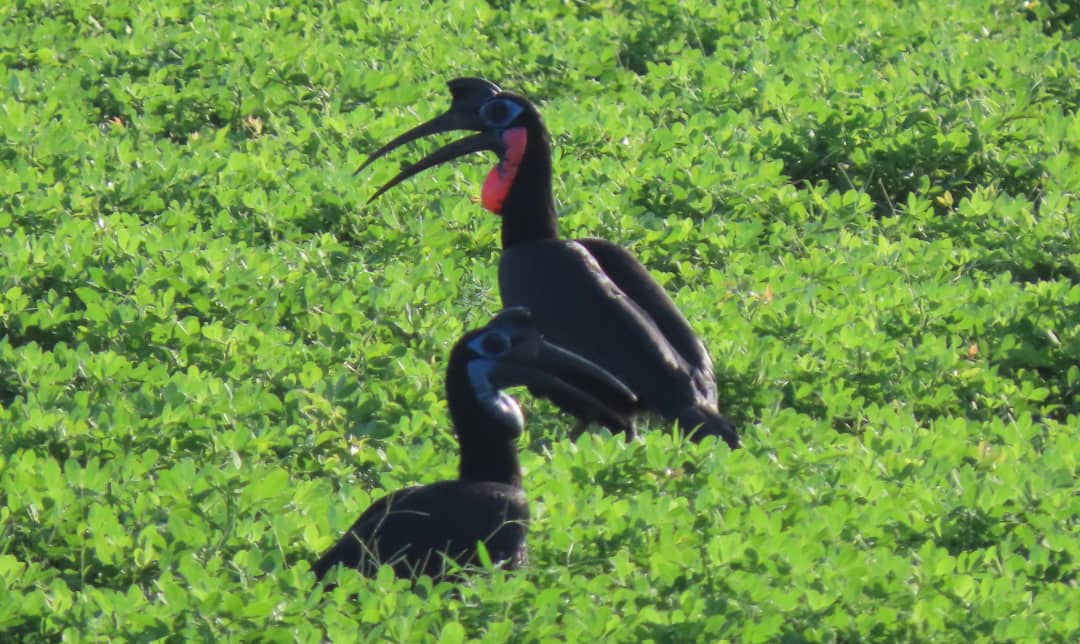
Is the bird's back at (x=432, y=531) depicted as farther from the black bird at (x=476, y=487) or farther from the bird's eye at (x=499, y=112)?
the bird's eye at (x=499, y=112)

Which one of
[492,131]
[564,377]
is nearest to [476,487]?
[564,377]

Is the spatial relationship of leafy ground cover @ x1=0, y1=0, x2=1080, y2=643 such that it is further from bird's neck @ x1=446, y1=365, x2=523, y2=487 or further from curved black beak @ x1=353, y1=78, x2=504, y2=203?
curved black beak @ x1=353, y1=78, x2=504, y2=203

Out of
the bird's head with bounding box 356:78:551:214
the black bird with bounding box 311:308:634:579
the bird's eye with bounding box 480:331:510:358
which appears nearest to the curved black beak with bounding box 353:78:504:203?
the bird's head with bounding box 356:78:551:214

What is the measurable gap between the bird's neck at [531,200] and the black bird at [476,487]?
3.37 feet

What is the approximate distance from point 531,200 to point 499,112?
1.35 feet

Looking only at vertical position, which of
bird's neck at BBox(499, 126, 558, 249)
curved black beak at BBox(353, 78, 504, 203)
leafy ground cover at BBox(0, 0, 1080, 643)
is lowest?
leafy ground cover at BBox(0, 0, 1080, 643)

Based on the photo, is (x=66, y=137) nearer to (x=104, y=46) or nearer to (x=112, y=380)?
(x=104, y=46)

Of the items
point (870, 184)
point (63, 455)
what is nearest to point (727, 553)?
point (63, 455)

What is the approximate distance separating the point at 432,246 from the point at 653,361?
1477 millimetres

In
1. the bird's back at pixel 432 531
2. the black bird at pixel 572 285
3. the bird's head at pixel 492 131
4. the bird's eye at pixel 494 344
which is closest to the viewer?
the bird's back at pixel 432 531

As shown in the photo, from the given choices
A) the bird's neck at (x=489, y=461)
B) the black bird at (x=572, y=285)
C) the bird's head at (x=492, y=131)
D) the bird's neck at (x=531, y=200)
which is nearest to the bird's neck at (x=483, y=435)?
the bird's neck at (x=489, y=461)

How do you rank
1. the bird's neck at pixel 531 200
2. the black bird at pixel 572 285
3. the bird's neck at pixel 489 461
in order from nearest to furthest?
the bird's neck at pixel 489 461, the black bird at pixel 572 285, the bird's neck at pixel 531 200

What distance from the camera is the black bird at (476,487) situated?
429 cm

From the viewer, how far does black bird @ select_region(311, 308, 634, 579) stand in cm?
429
